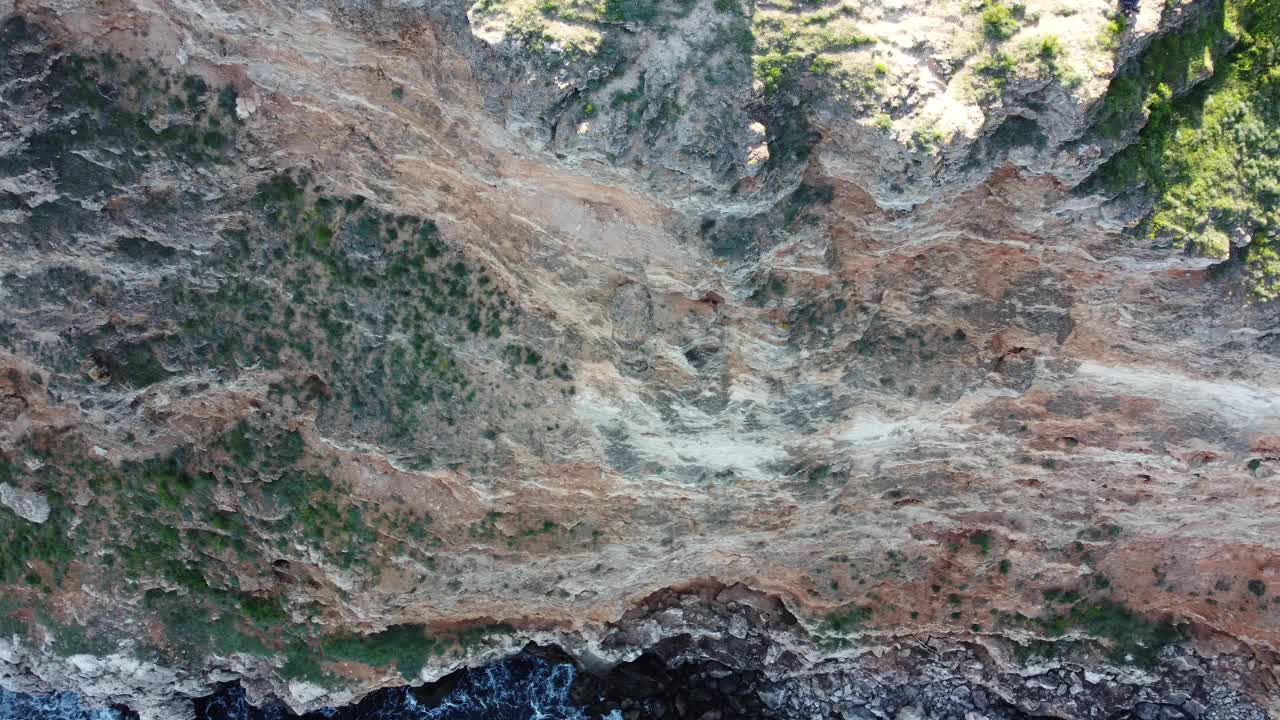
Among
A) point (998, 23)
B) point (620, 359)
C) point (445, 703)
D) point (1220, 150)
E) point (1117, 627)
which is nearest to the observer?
point (998, 23)

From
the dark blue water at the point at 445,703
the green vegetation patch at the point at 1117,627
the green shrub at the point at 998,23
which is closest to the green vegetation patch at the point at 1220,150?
the green shrub at the point at 998,23

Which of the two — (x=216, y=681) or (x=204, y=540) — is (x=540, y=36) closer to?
(x=204, y=540)

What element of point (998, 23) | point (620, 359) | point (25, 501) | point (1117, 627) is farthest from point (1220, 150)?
point (25, 501)

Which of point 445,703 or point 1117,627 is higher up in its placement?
point 1117,627

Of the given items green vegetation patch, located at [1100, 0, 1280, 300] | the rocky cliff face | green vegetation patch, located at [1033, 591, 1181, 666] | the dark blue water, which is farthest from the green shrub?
the dark blue water

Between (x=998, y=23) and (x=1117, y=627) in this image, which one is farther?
(x=1117, y=627)

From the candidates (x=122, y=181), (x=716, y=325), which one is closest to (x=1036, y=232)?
(x=716, y=325)

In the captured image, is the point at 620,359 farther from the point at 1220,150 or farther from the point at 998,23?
A: the point at 1220,150
